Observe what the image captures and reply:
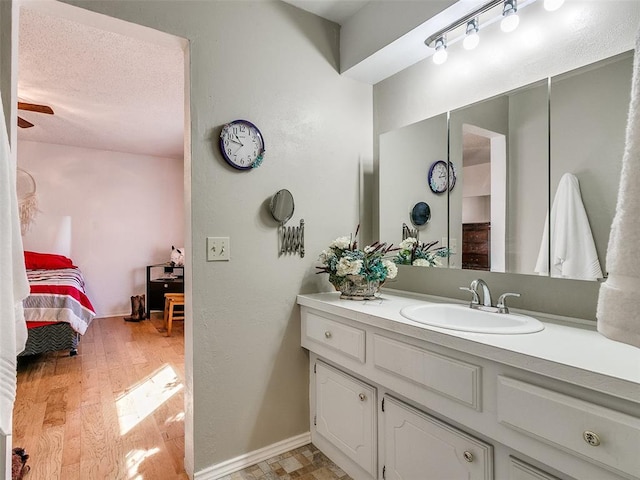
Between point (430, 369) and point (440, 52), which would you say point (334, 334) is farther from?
point (440, 52)

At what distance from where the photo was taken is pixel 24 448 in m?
1.93

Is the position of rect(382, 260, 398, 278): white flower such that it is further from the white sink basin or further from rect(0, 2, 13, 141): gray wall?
rect(0, 2, 13, 141): gray wall

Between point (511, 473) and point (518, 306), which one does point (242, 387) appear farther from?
point (518, 306)

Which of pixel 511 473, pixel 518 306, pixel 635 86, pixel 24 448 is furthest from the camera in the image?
pixel 24 448

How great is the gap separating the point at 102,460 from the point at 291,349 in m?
1.13

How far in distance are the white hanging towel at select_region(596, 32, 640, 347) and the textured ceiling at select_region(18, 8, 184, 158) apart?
189cm

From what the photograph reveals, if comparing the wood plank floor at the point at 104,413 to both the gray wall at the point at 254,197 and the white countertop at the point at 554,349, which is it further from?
the white countertop at the point at 554,349

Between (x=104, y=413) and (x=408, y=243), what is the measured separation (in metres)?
2.27

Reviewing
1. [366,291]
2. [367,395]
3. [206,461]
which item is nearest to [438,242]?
[366,291]

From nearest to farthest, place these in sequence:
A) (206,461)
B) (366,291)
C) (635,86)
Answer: (635,86), (206,461), (366,291)

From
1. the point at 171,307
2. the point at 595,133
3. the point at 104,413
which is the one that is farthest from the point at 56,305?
the point at 595,133

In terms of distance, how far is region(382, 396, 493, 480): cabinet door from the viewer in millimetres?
1162

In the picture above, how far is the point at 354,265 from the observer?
175 cm

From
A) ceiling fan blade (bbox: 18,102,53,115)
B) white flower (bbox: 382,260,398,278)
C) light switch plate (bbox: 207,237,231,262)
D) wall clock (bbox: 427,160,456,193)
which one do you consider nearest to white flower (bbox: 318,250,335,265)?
white flower (bbox: 382,260,398,278)
